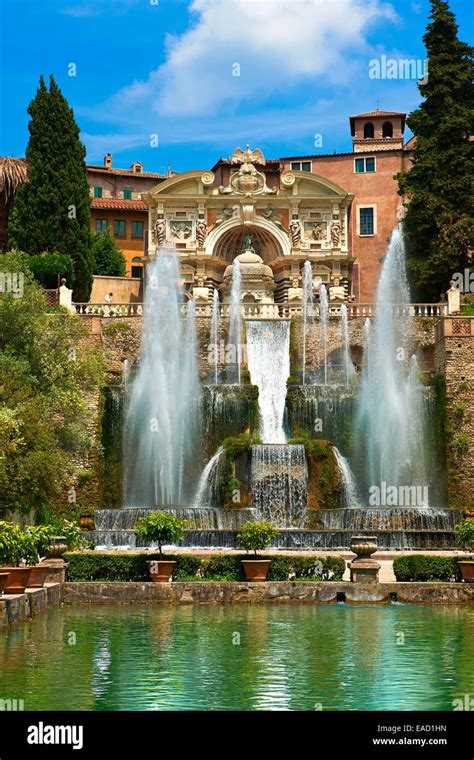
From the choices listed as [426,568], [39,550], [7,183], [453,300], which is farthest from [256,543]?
[7,183]

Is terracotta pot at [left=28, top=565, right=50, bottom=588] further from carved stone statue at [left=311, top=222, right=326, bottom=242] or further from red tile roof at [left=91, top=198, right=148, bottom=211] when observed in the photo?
red tile roof at [left=91, top=198, right=148, bottom=211]

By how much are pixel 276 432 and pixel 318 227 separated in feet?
61.9

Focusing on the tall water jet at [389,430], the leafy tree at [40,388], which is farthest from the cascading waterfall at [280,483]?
the leafy tree at [40,388]

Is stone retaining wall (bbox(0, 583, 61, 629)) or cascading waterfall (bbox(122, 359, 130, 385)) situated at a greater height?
cascading waterfall (bbox(122, 359, 130, 385))

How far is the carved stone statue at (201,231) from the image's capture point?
5106 centimetres

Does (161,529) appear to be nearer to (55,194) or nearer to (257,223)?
(55,194)

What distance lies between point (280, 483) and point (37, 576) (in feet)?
43.1

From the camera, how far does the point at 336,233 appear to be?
51656mm

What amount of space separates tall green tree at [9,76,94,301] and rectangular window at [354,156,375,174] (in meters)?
16.8

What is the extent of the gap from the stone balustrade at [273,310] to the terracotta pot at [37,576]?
819 inches

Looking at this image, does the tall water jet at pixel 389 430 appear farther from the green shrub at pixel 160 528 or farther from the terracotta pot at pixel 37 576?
the terracotta pot at pixel 37 576

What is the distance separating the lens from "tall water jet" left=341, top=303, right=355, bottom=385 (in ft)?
126

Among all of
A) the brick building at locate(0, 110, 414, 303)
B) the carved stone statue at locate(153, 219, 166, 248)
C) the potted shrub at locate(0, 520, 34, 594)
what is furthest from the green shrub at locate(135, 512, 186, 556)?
the carved stone statue at locate(153, 219, 166, 248)

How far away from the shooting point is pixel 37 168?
4453 cm
